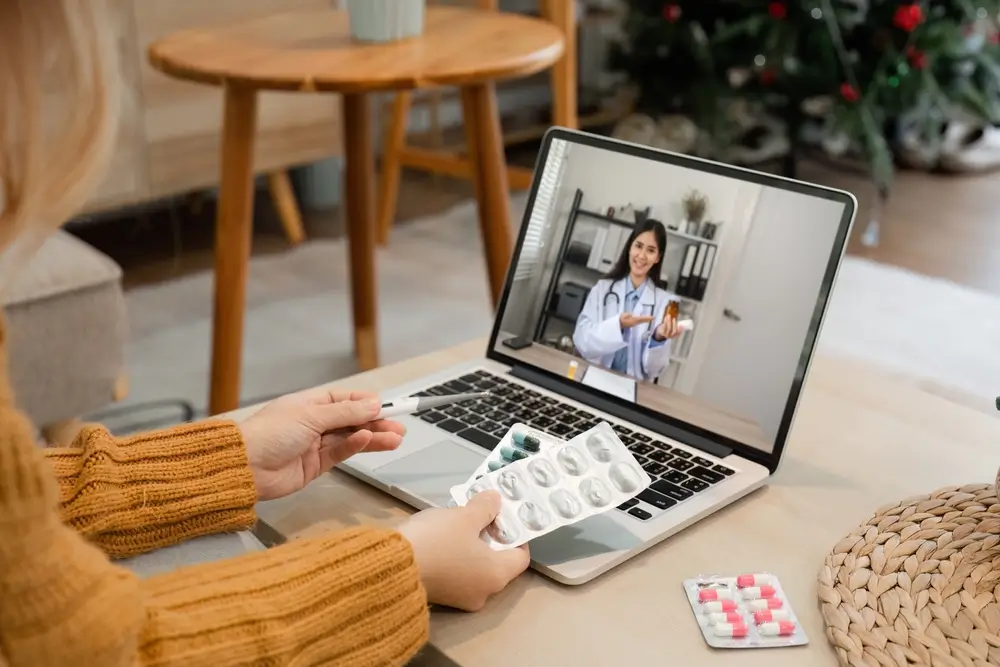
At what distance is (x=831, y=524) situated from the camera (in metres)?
0.72

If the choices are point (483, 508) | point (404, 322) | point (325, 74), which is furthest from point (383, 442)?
point (404, 322)

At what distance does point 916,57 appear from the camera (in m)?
2.41

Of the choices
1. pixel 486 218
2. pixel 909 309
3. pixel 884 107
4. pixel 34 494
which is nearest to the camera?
pixel 34 494

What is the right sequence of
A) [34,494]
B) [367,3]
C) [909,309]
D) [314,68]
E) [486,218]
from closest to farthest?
1. [34,494]
2. [314,68]
3. [367,3]
4. [486,218]
5. [909,309]

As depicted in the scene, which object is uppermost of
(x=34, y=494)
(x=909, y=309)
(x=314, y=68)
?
(x=314, y=68)

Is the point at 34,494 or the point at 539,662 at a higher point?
the point at 34,494

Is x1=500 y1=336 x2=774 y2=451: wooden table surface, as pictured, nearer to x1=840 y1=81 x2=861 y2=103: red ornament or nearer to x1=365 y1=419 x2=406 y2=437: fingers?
x1=365 y1=419 x2=406 y2=437: fingers

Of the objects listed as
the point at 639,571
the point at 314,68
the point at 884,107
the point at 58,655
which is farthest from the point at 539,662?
the point at 884,107

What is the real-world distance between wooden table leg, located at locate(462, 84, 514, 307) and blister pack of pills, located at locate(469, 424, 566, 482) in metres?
0.71

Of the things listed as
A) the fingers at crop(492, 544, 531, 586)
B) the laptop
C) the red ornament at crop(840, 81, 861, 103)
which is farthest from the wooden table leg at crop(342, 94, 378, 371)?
the red ornament at crop(840, 81, 861, 103)

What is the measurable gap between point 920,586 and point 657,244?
1.08 feet

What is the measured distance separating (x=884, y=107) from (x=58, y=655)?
7.90 ft

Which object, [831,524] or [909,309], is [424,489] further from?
[909,309]

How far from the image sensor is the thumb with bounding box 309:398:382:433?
745 mm
